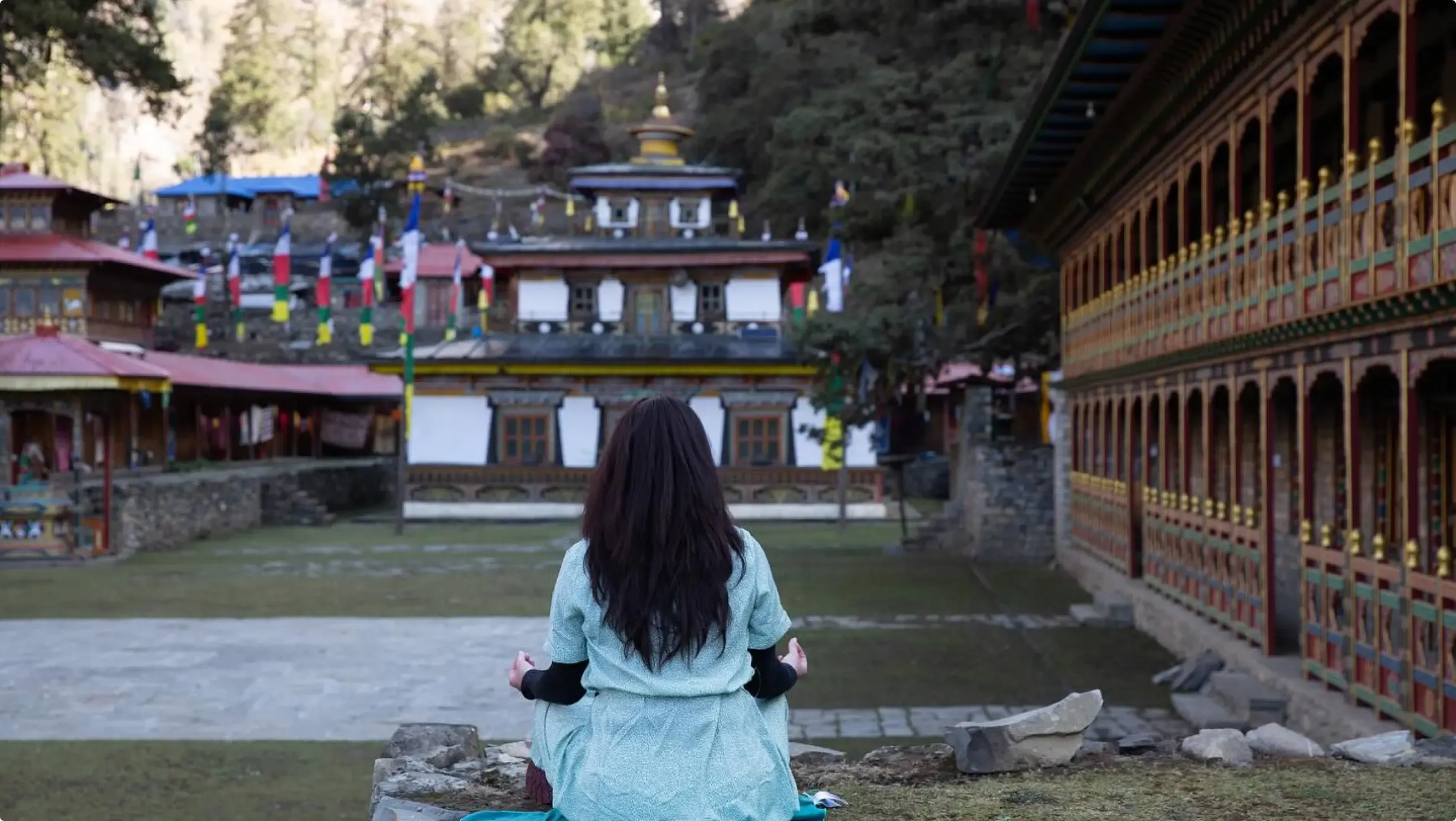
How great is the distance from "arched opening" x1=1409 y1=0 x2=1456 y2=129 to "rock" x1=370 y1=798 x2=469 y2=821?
29.0 ft

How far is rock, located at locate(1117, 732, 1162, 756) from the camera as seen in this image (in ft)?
25.9

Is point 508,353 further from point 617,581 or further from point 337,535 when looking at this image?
point 617,581

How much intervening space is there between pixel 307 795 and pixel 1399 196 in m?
8.25

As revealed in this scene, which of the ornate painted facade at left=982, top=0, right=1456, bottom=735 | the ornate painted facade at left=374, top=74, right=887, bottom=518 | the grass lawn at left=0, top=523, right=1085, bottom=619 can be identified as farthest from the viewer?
the ornate painted facade at left=374, top=74, right=887, bottom=518

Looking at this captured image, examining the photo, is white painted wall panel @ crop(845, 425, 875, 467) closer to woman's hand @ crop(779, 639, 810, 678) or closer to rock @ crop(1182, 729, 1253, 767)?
rock @ crop(1182, 729, 1253, 767)

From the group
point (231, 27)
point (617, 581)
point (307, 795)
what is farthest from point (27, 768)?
point (231, 27)

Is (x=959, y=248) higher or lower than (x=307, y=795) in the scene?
higher

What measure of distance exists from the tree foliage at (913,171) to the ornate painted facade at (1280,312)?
504 cm

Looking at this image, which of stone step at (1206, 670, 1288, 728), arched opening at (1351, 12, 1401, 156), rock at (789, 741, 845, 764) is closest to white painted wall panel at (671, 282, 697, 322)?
arched opening at (1351, 12, 1401, 156)

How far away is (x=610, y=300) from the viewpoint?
138ft

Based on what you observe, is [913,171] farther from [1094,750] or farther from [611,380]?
[1094,750]

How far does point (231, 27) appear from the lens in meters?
126

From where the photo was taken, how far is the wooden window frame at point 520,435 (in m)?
40.6

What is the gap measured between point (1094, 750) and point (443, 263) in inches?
2271
